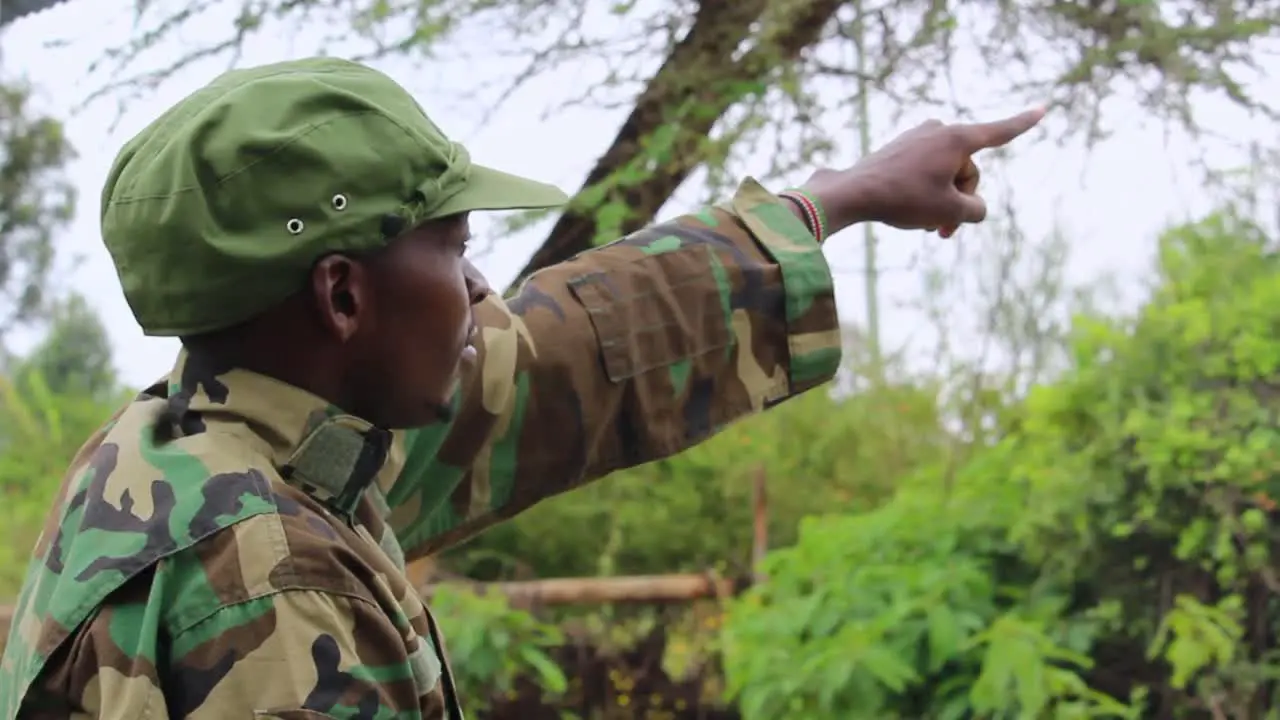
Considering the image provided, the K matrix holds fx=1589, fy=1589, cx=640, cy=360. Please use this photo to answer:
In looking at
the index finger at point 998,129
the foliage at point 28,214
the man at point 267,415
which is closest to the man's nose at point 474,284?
the man at point 267,415

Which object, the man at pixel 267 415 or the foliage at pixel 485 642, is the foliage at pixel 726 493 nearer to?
the foliage at pixel 485 642

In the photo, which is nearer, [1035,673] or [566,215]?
[566,215]

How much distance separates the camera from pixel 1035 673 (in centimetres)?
330

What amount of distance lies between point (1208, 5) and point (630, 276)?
208cm

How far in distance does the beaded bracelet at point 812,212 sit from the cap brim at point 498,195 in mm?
530

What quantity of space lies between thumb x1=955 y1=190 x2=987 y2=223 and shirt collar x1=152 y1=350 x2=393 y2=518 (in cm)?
78

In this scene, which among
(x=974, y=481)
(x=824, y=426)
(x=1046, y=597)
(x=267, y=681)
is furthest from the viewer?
(x=824, y=426)

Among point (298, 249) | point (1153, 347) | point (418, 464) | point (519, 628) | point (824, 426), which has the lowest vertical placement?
point (824, 426)

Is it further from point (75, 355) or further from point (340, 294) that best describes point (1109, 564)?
point (75, 355)

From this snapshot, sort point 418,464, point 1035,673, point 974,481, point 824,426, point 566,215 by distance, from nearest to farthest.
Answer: point 418,464, point 566,215, point 1035,673, point 974,481, point 824,426

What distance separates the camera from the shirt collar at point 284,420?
112 cm

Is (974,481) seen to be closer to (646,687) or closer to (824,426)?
(646,687)

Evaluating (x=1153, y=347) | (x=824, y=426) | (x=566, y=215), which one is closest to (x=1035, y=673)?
(x=1153, y=347)

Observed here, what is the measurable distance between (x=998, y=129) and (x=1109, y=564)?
2290mm
